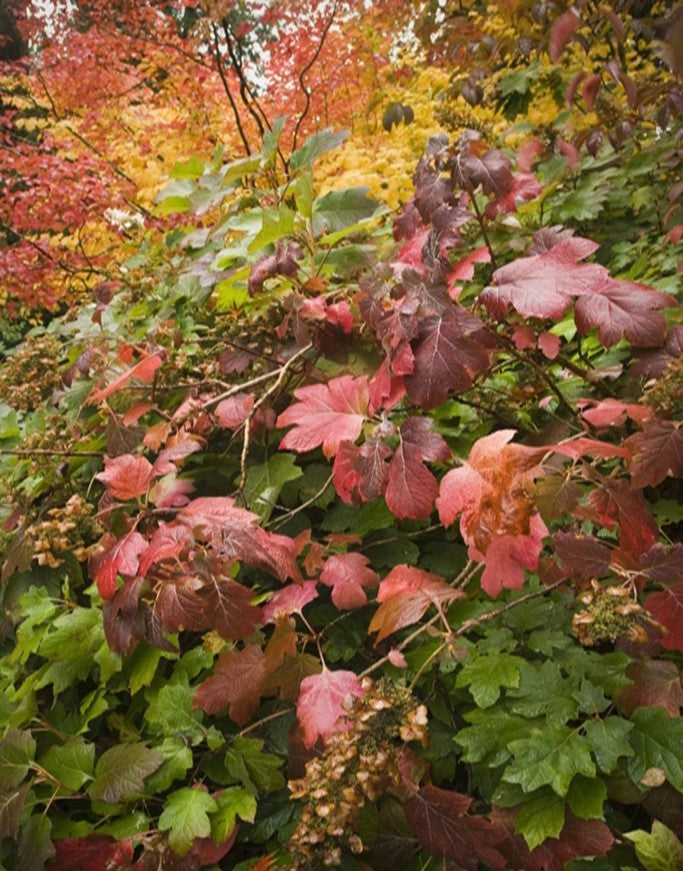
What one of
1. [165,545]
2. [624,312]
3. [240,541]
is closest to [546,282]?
[624,312]

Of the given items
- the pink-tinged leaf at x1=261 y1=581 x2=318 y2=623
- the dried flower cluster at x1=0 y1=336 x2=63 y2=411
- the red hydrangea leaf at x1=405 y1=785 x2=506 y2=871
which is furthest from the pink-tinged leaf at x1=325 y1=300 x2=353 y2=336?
the red hydrangea leaf at x1=405 y1=785 x2=506 y2=871

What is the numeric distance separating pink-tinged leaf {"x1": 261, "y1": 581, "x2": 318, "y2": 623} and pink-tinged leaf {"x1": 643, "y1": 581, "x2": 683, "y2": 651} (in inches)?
25.5

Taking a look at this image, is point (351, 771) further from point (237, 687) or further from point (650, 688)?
point (650, 688)

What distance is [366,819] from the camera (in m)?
1.17

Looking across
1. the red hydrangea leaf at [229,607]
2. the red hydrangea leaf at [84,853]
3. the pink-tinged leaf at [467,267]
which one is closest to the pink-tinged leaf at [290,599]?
the red hydrangea leaf at [229,607]

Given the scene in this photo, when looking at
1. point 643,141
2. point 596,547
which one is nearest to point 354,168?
point 643,141

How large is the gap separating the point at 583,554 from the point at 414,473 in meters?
0.33

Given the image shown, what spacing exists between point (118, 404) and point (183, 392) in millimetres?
205

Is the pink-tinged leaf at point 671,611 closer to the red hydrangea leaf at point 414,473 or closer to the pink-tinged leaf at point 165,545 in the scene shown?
the red hydrangea leaf at point 414,473

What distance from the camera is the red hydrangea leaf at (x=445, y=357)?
1.21 m

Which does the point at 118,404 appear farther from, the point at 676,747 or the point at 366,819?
the point at 676,747

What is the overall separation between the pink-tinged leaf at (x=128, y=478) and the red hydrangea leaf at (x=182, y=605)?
33 centimetres

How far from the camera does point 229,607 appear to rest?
1160 mm

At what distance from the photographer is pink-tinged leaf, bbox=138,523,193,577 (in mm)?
1199
